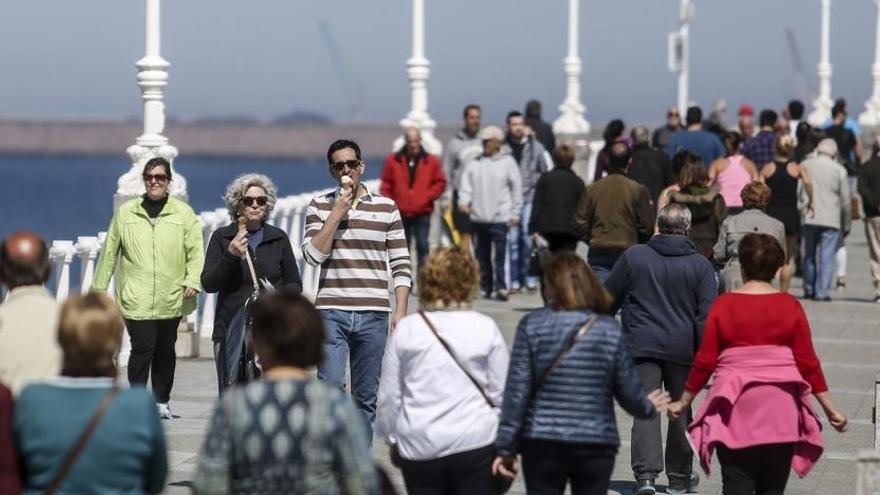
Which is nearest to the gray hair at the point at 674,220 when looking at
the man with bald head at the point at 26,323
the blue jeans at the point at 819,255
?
the man with bald head at the point at 26,323

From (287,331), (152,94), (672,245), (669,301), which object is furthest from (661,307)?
(152,94)

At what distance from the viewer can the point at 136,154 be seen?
49.2 feet

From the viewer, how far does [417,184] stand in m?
18.4

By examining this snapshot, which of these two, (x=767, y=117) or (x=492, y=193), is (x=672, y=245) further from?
(x=767, y=117)

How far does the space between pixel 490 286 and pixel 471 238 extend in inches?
29.7

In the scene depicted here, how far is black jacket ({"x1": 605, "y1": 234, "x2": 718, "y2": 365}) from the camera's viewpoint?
9.59 m

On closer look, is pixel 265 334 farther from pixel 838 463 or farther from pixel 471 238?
pixel 471 238

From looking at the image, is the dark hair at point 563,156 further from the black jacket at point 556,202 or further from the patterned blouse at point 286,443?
the patterned blouse at point 286,443

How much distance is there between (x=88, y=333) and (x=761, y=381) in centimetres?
337

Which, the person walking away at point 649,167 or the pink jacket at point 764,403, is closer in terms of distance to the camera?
the pink jacket at point 764,403

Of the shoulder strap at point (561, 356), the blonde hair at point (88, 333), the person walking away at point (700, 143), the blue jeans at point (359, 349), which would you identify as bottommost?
the blue jeans at point (359, 349)

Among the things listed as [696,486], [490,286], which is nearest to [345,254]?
[696,486]

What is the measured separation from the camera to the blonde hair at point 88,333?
5.49 metres

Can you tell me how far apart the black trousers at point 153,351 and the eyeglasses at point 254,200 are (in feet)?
6.21
